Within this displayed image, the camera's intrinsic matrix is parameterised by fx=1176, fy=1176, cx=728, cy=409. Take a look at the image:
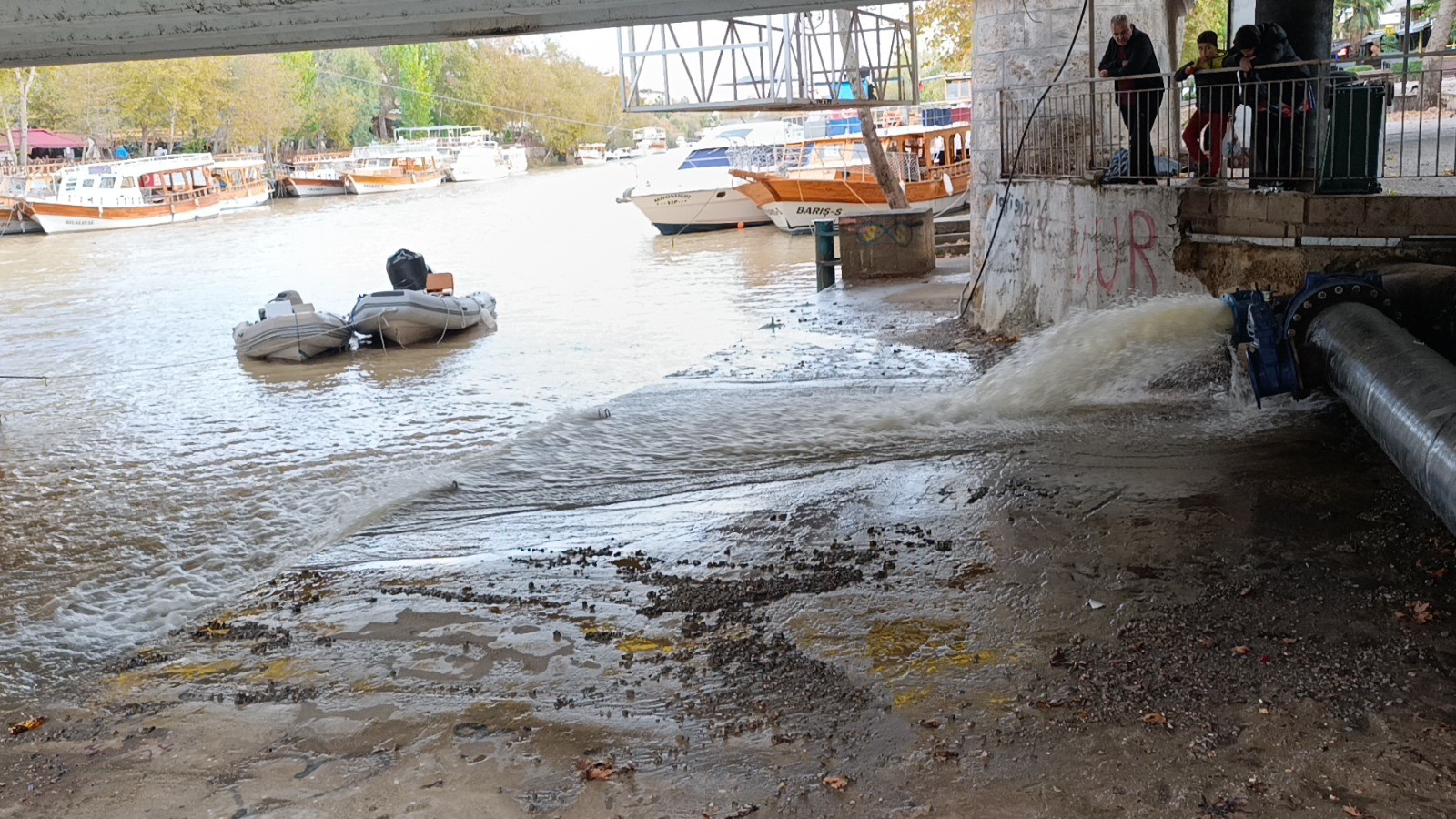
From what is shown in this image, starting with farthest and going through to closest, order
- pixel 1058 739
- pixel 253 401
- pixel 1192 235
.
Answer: pixel 253 401, pixel 1192 235, pixel 1058 739

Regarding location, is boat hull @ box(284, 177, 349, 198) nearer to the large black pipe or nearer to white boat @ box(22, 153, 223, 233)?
white boat @ box(22, 153, 223, 233)

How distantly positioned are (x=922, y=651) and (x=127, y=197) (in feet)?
172

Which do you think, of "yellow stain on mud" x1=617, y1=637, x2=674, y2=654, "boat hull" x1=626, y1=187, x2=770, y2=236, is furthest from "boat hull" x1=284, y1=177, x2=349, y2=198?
"yellow stain on mud" x1=617, y1=637, x2=674, y2=654

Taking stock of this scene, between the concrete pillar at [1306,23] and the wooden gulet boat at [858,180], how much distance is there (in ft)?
63.6

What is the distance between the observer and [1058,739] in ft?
15.4

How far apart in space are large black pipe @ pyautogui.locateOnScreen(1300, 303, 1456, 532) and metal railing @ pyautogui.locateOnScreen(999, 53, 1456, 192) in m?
2.07

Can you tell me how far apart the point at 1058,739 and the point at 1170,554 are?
226 centimetres

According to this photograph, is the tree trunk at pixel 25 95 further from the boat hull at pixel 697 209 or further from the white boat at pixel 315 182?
the boat hull at pixel 697 209

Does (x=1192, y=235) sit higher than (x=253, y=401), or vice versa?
(x=1192, y=235)

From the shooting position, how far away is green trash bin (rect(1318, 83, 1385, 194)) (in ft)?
30.7

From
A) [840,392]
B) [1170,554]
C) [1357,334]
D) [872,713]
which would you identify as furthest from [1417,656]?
[840,392]

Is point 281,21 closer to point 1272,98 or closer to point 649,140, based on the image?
point 1272,98

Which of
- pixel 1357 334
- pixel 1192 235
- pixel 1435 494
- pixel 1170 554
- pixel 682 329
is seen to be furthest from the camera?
pixel 682 329

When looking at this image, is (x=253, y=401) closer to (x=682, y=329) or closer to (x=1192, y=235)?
(x=682, y=329)
